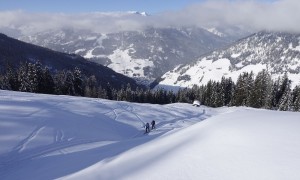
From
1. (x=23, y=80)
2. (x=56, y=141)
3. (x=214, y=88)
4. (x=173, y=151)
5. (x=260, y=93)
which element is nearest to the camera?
(x=173, y=151)

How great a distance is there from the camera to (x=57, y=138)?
103 feet

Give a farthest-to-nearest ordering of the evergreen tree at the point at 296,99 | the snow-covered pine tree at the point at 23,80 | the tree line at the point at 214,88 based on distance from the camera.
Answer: the evergreen tree at the point at 296,99 < the tree line at the point at 214,88 < the snow-covered pine tree at the point at 23,80

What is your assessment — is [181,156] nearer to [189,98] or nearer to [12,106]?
[12,106]

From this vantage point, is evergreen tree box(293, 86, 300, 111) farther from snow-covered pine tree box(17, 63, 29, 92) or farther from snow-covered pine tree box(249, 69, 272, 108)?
snow-covered pine tree box(17, 63, 29, 92)

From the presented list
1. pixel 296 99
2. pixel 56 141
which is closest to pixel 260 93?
pixel 296 99

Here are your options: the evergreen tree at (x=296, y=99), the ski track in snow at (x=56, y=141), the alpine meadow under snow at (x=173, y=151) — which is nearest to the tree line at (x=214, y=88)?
the evergreen tree at (x=296, y=99)

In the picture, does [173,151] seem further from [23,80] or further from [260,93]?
[260,93]

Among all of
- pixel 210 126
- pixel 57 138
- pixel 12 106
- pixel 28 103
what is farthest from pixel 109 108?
pixel 210 126

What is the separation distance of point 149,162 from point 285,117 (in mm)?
8500

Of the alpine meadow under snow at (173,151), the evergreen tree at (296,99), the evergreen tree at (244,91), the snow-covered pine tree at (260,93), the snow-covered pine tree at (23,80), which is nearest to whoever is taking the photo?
the alpine meadow under snow at (173,151)

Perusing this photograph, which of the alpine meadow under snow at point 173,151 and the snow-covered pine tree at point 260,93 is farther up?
the snow-covered pine tree at point 260,93

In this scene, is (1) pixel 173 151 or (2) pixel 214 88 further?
(2) pixel 214 88

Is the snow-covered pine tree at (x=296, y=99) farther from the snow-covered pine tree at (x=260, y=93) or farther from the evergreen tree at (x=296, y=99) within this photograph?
the snow-covered pine tree at (x=260, y=93)

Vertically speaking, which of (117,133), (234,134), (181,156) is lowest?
(117,133)
